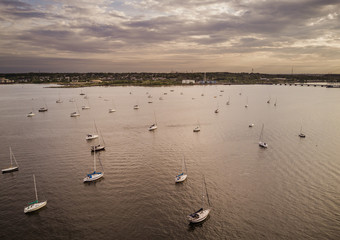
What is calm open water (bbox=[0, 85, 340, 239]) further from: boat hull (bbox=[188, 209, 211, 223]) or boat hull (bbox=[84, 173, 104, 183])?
boat hull (bbox=[84, 173, 104, 183])

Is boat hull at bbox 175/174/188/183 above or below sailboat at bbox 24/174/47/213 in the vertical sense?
above

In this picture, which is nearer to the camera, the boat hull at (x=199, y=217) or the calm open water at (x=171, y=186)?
the calm open water at (x=171, y=186)

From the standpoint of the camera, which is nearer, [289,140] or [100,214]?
[100,214]

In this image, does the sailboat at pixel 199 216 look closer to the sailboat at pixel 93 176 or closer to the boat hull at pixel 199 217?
the boat hull at pixel 199 217

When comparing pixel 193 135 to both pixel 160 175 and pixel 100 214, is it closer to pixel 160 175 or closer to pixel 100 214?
pixel 160 175

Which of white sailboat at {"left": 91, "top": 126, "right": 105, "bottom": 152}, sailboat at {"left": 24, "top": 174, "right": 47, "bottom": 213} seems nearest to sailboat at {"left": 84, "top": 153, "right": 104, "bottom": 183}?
white sailboat at {"left": 91, "top": 126, "right": 105, "bottom": 152}

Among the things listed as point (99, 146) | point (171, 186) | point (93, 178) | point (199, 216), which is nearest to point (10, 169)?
point (93, 178)

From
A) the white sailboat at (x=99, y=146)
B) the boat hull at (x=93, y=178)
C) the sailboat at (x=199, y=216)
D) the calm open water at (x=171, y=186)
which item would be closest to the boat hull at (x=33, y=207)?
the calm open water at (x=171, y=186)

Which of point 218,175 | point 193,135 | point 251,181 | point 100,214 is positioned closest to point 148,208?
point 100,214

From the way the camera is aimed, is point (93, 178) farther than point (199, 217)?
Yes

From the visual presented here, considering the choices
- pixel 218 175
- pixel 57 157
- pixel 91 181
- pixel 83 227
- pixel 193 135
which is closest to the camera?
pixel 83 227

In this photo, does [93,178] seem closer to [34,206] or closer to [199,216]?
[34,206]
